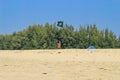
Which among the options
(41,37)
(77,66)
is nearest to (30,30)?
(41,37)

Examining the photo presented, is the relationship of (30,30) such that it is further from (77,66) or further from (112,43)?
(77,66)

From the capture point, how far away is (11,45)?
4775 centimetres

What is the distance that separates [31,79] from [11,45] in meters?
38.9

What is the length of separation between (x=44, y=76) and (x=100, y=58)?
17.8 feet

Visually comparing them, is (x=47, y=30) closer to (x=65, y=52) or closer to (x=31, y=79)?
(x=65, y=52)

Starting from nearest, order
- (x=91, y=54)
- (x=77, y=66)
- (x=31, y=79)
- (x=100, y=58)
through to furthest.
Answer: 1. (x=31, y=79)
2. (x=77, y=66)
3. (x=100, y=58)
4. (x=91, y=54)

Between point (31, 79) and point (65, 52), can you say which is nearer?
point (31, 79)

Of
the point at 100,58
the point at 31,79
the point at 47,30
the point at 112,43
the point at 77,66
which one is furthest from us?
the point at 47,30

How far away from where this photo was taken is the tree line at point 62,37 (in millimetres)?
47625

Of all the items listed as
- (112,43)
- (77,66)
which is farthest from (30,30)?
(77,66)

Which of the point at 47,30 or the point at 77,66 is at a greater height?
the point at 47,30

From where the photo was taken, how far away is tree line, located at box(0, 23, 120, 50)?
47625mm

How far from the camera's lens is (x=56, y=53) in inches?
666

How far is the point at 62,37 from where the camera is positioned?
4722 centimetres
